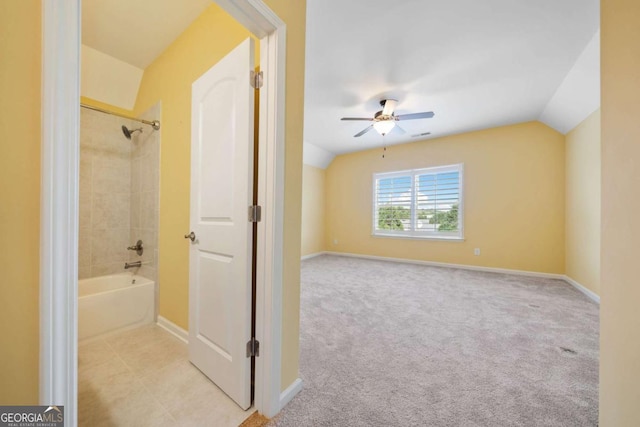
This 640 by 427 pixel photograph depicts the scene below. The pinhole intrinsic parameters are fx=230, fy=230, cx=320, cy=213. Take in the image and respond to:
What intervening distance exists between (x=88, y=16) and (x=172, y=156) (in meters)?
1.25

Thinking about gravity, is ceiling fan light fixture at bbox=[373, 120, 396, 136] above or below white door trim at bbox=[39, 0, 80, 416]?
above

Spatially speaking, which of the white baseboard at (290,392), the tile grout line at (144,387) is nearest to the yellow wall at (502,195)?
the white baseboard at (290,392)

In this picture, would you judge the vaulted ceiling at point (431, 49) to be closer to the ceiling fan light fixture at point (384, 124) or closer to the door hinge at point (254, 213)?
the ceiling fan light fixture at point (384, 124)

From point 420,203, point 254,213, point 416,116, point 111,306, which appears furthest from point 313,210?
point 254,213

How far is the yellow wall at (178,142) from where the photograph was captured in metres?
1.78

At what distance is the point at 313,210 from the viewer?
575 centimetres

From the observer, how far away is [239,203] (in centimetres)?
127

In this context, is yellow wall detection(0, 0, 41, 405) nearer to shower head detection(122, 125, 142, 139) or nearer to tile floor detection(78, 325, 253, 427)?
tile floor detection(78, 325, 253, 427)

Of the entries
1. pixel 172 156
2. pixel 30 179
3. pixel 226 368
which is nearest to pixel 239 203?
pixel 30 179

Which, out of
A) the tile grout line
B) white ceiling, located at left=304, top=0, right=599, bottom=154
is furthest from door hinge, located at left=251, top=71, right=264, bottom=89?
the tile grout line

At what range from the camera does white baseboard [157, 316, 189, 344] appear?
1906 mm

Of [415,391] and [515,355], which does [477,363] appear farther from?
[415,391]

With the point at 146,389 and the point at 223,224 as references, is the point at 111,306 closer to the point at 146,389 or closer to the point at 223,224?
the point at 146,389

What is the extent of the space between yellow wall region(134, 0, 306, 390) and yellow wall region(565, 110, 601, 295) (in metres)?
3.76
